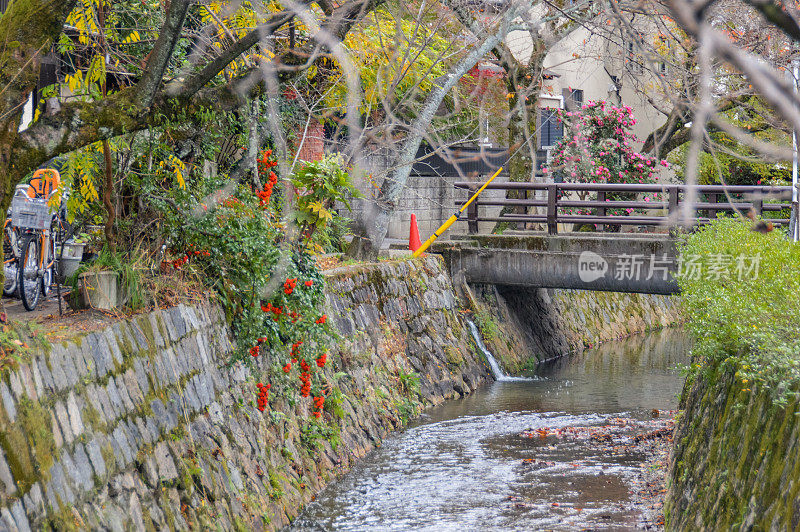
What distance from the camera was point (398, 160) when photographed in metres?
15.4

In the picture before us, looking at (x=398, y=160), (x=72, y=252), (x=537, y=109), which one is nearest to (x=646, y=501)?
(x=72, y=252)

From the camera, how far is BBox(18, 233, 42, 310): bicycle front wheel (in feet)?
28.3

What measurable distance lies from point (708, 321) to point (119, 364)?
503cm

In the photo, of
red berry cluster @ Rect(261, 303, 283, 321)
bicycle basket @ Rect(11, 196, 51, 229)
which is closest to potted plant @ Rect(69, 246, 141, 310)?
bicycle basket @ Rect(11, 196, 51, 229)

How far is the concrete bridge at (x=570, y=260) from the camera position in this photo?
55.4 ft

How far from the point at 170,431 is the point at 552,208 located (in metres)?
11.8

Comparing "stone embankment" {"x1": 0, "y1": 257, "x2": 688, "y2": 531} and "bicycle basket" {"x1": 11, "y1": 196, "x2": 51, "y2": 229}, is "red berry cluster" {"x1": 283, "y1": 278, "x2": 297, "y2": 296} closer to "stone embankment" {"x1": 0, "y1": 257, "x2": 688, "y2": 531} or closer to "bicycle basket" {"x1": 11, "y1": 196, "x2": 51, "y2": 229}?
"stone embankment" {"x1": 0, "y1": 257, "x2": 688, "y2": 531}

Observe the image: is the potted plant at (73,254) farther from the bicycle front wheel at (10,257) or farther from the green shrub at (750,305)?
the green shrub at (750,305)

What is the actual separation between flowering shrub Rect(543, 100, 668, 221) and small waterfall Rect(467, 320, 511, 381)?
5067mm

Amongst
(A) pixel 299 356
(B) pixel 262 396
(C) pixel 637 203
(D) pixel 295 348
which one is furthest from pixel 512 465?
(C) pixel 637 203

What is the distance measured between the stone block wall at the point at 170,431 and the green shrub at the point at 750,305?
452 centimetres

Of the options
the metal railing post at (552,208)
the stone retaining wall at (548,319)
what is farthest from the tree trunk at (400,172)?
the stone retaining wall at (548,319)

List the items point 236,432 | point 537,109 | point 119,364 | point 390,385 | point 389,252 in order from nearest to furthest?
point 119,364 → point 236,432 → point 390,385 → point 389,252 → point 537,109

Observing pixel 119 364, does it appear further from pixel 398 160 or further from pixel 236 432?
pixel 398 160
